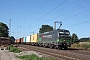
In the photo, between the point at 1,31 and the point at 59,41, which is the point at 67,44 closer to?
the point at 59,41

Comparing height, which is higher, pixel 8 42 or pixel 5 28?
pixel 5 28

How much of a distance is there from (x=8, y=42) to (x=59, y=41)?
37.9ft

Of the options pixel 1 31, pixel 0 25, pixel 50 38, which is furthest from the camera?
pixel 0 25

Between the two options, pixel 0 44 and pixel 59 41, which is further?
pixel 0 44

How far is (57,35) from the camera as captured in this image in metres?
31.6

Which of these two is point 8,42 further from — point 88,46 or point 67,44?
point 88,46

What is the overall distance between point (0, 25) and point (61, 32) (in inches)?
3562

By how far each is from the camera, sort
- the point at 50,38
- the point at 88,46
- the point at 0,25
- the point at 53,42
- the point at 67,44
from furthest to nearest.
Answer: the point at 0,25
the point at 88,46
the point at 50,38
the point at 53,42
the point at 67,44

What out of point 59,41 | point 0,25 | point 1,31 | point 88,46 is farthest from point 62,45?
point 0,25

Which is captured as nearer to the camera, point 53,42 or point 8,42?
point 53,42

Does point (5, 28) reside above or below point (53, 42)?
above

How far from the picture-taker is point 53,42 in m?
A: 33.7

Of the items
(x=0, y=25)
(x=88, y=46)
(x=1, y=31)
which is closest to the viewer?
(x=88, y=46)

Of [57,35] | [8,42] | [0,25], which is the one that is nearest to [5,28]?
[0,25]
